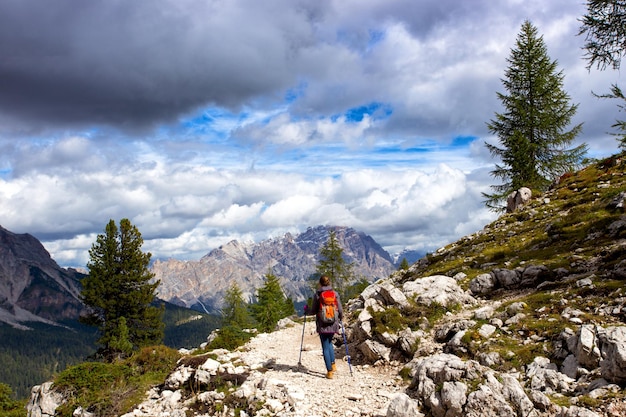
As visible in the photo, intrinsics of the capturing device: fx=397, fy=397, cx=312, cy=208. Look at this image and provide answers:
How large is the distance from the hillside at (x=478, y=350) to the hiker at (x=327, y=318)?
33.7 inches

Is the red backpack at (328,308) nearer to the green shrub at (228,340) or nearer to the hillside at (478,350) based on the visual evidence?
the hillside at (478,350)

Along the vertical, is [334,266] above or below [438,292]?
above

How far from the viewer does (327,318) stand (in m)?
15.1

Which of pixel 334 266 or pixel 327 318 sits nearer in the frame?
pixel 327 318

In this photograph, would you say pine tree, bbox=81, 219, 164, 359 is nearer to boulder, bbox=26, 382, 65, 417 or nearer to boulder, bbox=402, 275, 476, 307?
boulder, bbox=26, 382, 65, 417

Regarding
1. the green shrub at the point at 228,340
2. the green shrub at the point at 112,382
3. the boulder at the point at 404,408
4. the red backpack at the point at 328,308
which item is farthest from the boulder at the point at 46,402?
the boulder at the point at 404,408

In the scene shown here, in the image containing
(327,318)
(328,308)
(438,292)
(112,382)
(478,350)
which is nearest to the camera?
(478,350)

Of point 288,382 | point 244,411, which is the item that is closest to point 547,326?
point 288,382

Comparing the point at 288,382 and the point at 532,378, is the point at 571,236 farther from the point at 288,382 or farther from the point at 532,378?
the point at 288,382

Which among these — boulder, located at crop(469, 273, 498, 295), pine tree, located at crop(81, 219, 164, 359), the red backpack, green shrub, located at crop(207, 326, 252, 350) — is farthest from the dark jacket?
pine tree, located at crop(81, 219, 164, 359)

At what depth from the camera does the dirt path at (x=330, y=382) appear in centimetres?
1177

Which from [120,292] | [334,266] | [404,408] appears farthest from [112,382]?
[334,266]

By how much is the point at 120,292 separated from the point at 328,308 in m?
38.0

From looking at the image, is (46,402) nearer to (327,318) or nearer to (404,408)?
(327,318)
